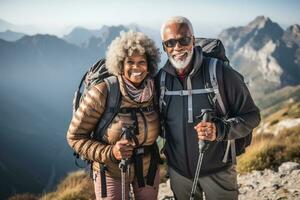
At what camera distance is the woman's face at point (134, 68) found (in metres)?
4.66

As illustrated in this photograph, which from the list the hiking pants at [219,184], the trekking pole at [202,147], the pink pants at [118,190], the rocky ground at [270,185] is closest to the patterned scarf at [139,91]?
the trekking pole at [202,147]

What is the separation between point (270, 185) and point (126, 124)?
531 centimetres

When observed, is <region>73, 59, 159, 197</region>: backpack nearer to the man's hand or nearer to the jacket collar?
the jacket collar

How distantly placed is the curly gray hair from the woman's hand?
1.02 metres

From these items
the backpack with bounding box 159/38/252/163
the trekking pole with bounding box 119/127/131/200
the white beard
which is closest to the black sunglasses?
the white beard

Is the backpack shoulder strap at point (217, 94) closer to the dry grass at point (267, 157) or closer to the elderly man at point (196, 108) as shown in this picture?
the elderly man at point (196, 108)

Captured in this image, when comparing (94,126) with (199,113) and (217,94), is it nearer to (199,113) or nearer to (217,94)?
(199,113)

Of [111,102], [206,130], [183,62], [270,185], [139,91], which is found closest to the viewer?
[206,130]

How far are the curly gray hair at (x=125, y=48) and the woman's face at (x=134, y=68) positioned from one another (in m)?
0.07

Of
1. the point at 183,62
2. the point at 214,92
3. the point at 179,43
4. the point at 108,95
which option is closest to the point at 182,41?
the point at 179,43

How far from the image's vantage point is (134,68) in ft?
15.3

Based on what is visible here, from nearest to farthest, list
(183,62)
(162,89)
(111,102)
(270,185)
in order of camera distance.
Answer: (111,102)
(183,62)
(162,89)
(270,185)

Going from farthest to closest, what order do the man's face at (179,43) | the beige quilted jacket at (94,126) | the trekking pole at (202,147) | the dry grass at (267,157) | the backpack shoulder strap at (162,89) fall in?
the dry grass at (267,157)
the backpack shoulder strap at (162,89)
the man's face at (179,43)
the beige quilted jacket at (94,126)
the trekking pole at (202,147)

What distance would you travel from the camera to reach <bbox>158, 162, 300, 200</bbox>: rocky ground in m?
7.66
